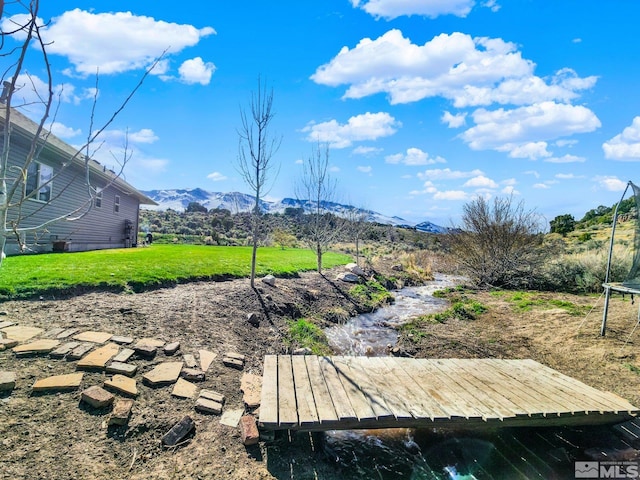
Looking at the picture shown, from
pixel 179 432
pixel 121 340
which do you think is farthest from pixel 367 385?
pixel 121 340

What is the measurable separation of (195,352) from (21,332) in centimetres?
211

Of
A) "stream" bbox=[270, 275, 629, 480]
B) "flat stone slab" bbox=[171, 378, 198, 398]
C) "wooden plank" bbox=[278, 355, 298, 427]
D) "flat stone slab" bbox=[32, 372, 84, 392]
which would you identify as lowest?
"stream" bbox=[270, 275, 629, 480]

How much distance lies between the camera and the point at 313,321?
838 cm

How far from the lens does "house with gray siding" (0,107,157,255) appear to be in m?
9.93

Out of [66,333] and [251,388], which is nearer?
[251,388]

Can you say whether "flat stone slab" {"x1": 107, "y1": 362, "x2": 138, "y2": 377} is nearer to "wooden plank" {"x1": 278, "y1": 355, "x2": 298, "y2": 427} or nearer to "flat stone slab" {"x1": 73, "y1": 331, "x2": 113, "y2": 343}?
"flat stone slab" {"x1": 73, "y1": 331, "x2": 113, "y2": 343}

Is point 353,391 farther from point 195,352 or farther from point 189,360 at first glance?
point 195,352

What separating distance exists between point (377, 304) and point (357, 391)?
736 centimetres

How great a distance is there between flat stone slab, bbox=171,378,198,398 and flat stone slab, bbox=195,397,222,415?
0.61ft

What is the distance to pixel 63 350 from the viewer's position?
154 inches

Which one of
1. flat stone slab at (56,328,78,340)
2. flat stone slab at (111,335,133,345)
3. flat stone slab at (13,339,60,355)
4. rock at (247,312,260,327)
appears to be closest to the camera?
flat stone slab at (13,339,60,355)

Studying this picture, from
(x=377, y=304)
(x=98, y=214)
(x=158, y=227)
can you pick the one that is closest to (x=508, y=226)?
(x=377, y=304)

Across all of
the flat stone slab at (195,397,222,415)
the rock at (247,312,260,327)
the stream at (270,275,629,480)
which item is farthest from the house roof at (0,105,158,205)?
the rock at (247,312,260,327)
